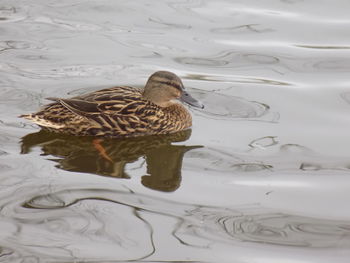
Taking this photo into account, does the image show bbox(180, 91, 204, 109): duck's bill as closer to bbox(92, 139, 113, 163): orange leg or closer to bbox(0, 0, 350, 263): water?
bbox(0, 0, 350, 263): water

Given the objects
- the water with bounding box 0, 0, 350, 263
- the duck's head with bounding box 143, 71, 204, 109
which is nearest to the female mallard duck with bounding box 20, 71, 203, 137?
the duck's head with bounding box 143, 71, 204, 109

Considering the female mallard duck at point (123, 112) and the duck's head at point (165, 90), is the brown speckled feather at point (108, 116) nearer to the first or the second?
the female mallard duck at point (123, 112)

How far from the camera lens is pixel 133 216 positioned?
6.31m

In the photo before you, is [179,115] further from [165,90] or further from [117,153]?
[117,153]

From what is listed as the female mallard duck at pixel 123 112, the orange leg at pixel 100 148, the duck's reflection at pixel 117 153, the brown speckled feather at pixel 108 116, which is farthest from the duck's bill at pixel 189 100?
the orange leg at pixel 100 148

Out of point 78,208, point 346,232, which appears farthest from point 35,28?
point 346,232

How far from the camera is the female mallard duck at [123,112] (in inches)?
318

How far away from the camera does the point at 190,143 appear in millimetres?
8031

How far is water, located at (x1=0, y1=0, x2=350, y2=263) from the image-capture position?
237 inches

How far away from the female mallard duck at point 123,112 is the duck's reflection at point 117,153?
85 mm

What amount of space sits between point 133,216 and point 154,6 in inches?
234

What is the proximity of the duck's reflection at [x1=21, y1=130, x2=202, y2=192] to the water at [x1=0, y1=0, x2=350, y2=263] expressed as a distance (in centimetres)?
2

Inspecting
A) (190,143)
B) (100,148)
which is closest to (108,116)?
(100,148)

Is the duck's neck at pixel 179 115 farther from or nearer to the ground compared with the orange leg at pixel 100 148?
farther from the ground
